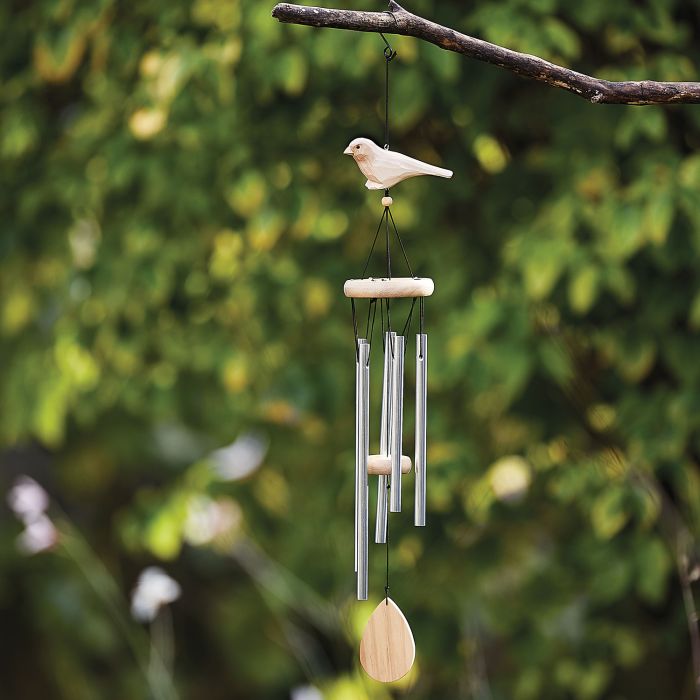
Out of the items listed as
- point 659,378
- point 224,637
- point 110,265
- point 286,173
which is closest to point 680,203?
point 659,378

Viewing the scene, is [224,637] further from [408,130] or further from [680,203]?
[680,203]

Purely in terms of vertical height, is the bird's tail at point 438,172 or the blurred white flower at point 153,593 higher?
the bird's tail at point 438,172

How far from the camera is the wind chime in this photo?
1.17 metres

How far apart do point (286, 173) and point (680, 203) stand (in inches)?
30.3

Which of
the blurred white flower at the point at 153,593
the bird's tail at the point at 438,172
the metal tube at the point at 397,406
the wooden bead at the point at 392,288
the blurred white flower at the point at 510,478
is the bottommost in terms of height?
the blurred white flower at the point at 153,593

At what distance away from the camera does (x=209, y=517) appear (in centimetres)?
227

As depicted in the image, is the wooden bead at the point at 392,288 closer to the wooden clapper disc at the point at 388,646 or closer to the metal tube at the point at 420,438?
the metal tube at the point at 420,438

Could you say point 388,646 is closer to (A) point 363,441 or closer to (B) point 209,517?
(A) point 363,441

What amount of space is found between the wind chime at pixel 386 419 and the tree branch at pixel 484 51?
9 centimetres

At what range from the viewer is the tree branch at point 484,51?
1067mm

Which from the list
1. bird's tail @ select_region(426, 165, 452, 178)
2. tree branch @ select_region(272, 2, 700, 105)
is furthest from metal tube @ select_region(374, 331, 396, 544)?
tree branch @ select_region(272, 2, 700, 105)

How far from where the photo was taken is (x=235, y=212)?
213 centimetres

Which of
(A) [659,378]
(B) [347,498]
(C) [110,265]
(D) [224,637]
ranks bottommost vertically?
(D) [224,637]

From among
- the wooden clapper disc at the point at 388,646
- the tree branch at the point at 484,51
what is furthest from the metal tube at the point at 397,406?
the tree branch at the point at 484,51
